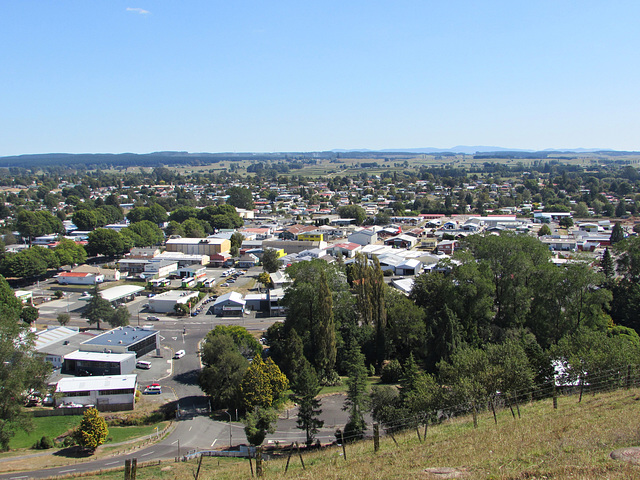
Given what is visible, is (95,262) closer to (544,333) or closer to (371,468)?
(544,333)

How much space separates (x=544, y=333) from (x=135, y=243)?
37.0 m

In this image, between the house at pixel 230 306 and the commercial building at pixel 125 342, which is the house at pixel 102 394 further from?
the house at pixel 230 306

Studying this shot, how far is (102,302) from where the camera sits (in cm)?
2570

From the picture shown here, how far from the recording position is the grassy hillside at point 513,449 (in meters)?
5.99

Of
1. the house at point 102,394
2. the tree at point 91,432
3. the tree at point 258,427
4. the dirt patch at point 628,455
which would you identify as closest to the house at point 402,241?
the house at point 102,394

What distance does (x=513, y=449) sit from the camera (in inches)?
274

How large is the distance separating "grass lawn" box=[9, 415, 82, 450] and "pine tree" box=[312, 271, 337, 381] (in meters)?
8.88

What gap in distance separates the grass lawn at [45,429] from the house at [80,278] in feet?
63.9

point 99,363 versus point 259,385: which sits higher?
point 259,385

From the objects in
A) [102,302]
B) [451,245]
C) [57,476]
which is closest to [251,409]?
[57,476]

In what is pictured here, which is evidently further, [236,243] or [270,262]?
[236,243]

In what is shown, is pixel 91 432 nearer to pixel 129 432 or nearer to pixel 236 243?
pixel 129 432

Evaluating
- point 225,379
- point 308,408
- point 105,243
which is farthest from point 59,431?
point 105,243

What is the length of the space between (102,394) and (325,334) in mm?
8600
